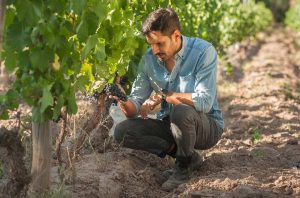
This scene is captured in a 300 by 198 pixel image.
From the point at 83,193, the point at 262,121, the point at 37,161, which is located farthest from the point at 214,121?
the point at 262,121

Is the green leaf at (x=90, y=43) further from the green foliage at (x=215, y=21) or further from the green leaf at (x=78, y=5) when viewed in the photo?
the green foliage at (x=215, y=21)

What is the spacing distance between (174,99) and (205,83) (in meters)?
0.25

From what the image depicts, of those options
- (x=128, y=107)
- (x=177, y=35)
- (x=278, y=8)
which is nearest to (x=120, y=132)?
(x=128, y=107)

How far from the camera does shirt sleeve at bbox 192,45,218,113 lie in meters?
4.48

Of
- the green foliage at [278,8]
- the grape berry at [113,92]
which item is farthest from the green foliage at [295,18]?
the grape berry at [113,92]

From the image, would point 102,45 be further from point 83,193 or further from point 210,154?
point 210,154

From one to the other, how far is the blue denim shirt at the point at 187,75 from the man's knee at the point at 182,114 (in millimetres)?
55

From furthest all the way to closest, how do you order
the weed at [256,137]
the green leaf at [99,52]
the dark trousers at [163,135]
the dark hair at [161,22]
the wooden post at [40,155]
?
the weed at [256,137], the dark trousers at [163,135], the dark hair at [161,22], the green leaf at [99,52], the wooden post at [40,155]

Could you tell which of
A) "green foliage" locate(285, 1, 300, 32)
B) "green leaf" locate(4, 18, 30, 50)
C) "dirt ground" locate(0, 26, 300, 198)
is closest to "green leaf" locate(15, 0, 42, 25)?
"green leaf" locate(4, 18, 30, 50)

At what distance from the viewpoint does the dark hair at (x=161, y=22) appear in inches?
171

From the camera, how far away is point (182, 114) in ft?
14.7

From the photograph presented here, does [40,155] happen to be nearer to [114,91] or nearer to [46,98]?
[46,98]

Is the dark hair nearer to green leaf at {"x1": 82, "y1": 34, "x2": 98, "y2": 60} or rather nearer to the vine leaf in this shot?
green leaf at {"x1": 82, "y1": 34, "x2": 98, "y2": 60}

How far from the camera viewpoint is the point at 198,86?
14.9 ft
